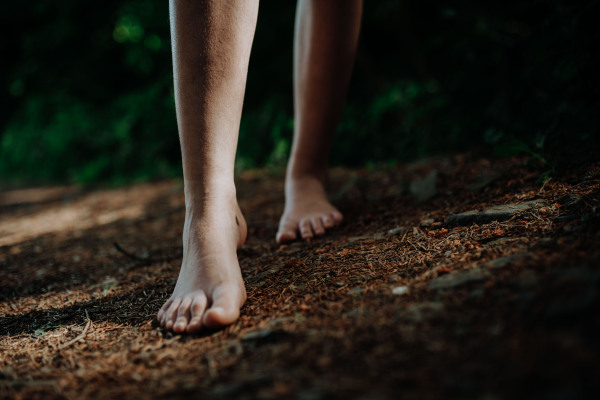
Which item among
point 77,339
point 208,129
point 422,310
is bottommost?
point 77,339

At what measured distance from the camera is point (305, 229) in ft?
5.14

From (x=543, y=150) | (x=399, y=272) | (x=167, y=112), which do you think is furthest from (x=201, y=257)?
(x=167, y=112)

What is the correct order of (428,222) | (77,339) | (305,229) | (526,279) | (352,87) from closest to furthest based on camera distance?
1. (526,279)
2. (77,339)
3. (428,222)
4. (305,229)
5. (352,87)

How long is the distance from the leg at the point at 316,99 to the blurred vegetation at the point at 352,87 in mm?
727

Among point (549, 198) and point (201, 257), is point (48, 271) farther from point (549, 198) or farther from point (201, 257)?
point (549, 198)

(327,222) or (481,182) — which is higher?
(481,182)

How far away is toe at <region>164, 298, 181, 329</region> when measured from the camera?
38.3 inches

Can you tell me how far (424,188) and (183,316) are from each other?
3.90ft

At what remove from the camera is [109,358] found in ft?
2.84

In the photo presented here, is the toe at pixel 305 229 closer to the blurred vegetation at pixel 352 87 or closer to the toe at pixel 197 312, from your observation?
the toe at pixel 197 312

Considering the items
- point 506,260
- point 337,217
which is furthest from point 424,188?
point 506,260

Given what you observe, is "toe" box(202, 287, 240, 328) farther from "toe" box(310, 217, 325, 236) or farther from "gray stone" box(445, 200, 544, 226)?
"gray stone" box(445, 200, 544, 226)

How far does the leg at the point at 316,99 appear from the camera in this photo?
160cm

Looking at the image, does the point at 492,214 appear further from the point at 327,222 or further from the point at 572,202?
the point at 327,222
